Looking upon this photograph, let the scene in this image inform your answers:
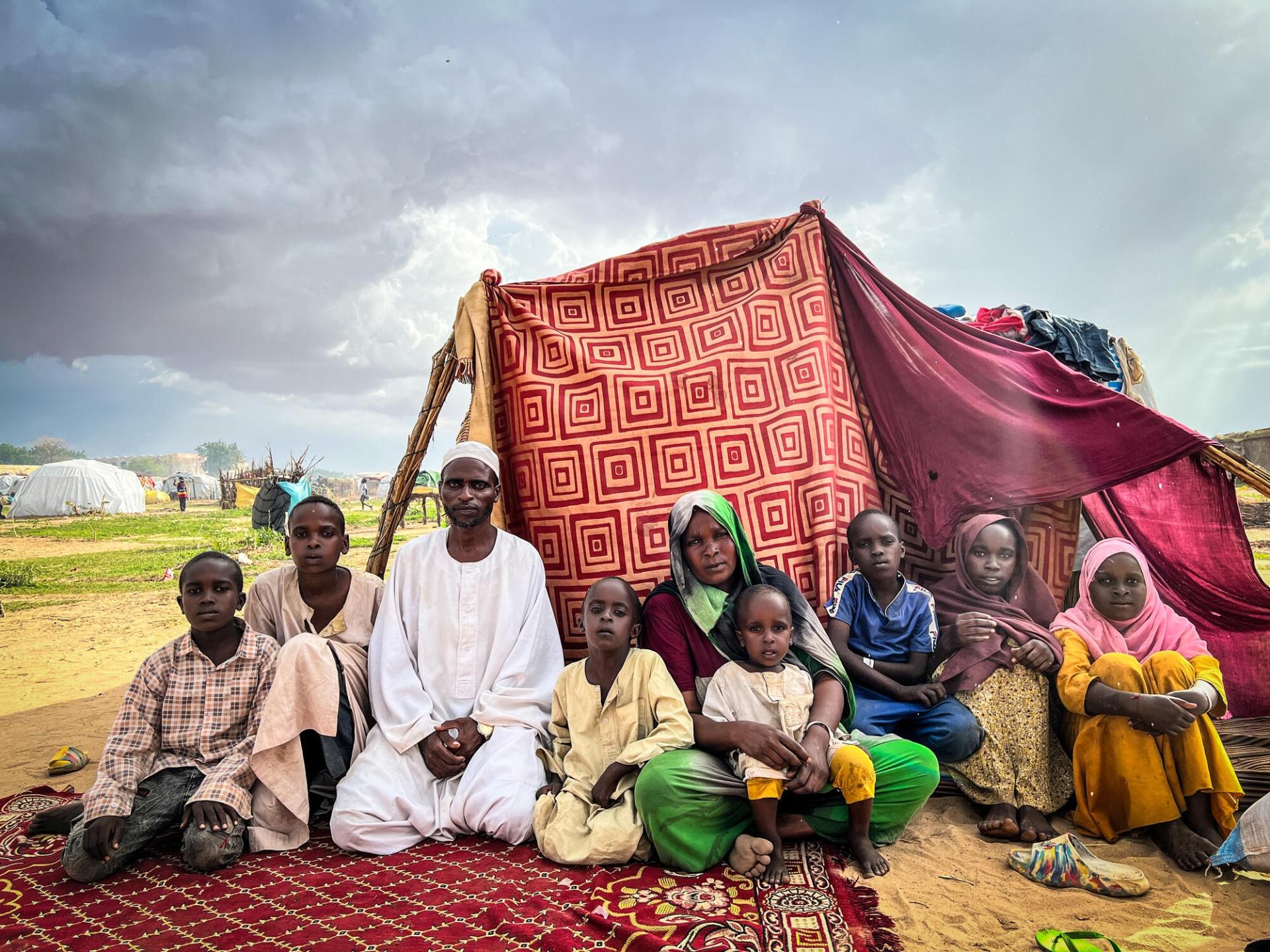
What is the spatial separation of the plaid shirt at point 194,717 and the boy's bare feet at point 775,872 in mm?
1917

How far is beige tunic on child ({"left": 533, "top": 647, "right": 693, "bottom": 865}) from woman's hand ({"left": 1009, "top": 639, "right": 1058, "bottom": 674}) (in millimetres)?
1426

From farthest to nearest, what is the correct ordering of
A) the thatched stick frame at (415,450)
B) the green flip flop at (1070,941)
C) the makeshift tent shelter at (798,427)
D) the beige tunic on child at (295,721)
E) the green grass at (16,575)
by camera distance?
1. the green grass at (16,575)
2. the thatched stick frame at (415,450)
3. the makeshift tent shelter at (798,427)
4. the beige tunic on child at (295,721)
5. the green flip flop at (1070,941)

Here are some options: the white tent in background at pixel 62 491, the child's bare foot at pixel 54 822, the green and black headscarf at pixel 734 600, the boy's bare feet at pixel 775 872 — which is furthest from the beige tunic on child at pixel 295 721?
the white tent in background at pixel 62 491

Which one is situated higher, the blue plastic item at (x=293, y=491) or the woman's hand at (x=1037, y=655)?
the blue plastic item at (x=293, y=491)

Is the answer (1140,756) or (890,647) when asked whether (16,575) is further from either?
(1140,756)

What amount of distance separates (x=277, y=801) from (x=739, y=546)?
2.07 m

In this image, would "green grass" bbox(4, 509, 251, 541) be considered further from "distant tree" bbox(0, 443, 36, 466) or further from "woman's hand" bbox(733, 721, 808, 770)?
"distant tree" bbox(0, 443, 36, 466)

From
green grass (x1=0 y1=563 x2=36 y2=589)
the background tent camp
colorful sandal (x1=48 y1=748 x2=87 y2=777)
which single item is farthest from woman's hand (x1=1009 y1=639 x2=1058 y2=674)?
green grass (x1=0 y1=563 x2=36 y2=589)

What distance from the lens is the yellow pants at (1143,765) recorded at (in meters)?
2.79

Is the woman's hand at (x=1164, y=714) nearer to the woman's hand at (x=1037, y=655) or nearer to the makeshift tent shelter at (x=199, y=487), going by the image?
the woman's hand at (x=1037, y=655)

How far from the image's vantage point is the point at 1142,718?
2.82m

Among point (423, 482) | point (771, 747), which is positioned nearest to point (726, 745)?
point (771, 747)

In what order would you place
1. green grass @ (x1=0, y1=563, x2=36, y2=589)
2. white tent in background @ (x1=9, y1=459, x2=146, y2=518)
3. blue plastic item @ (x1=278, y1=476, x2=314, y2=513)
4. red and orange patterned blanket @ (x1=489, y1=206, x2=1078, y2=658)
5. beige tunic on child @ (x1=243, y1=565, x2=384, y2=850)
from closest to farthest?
beige tunic on child @ (x1=243, y1=565, x2=384, y2=850) → red and orange patterned blanket @ (x1=489, y1=206, x2=1078, y2=658) → green grass @ (x1=0, y1=563, x2=36, y2=589) → blue plastic item @ (x1=278, y1=476, x2=314, y2=513) → white tent in background @ (x1=9, y1=459, x2=146, y2=518)

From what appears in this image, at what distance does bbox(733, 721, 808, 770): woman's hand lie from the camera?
2652mm
